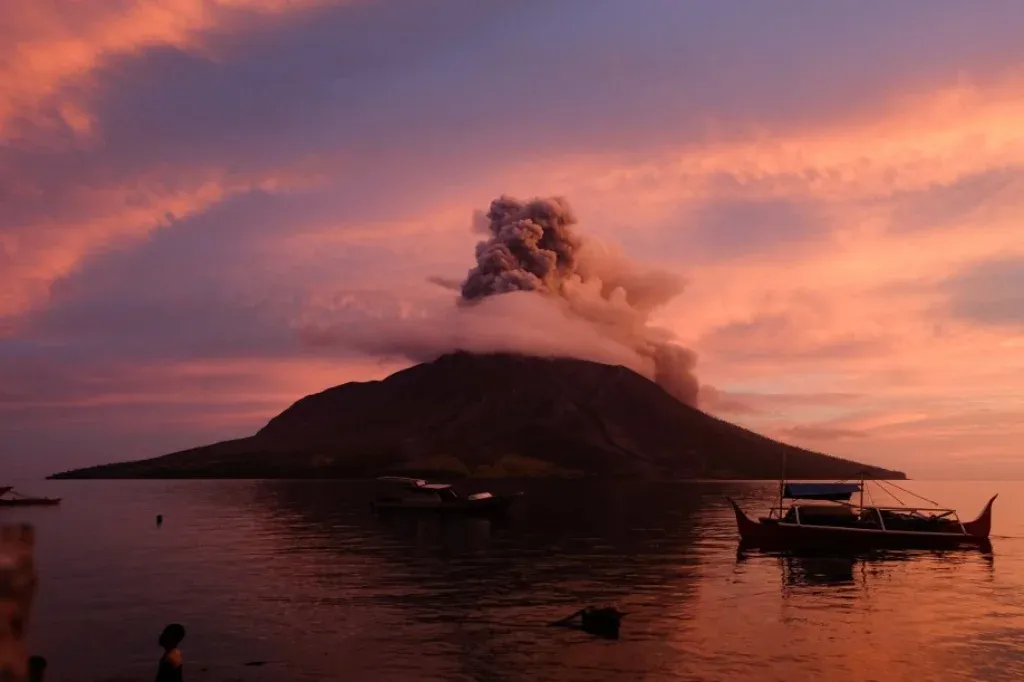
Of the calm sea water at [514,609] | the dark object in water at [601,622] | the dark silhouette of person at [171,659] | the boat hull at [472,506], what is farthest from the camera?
the boat hull at [472,506]

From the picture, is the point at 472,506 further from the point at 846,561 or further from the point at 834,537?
the point at 846,561

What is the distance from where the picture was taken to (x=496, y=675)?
3186 cm

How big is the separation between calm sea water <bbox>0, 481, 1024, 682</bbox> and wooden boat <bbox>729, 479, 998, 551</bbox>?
3.94m

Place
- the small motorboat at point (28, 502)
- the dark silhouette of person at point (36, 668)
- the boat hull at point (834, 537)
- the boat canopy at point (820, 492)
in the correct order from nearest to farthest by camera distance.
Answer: the dark silhouette of person at point (36, 668)
the boat hull at point (834, 537)
the boat canopy at point (820, 492)
the small motorboat at point (28, 502)

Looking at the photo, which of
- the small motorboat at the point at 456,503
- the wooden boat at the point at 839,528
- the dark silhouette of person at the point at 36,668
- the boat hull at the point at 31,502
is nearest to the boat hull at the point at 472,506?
the small motorboat at the point at 456,503

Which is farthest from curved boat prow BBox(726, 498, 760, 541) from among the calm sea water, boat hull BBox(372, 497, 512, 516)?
boat hull BBox(372, 497, 512, 516)

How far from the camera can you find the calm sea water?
3400 centimetres

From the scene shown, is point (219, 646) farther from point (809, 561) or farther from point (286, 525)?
point (286, 525)

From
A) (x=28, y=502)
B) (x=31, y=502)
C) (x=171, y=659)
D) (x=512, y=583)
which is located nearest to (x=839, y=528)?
(x=512, y=583)

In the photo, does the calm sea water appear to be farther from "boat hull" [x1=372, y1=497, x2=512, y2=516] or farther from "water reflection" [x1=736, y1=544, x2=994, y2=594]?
"boat hull" [x1=372, y1=497, x2=512, y2=516]

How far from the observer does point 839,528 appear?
8100 cm

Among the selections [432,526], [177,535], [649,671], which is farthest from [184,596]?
[432,526]

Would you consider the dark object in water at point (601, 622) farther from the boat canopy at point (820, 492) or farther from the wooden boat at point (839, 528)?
the boat canopy at point (820, 492)

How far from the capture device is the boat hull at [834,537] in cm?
8144
